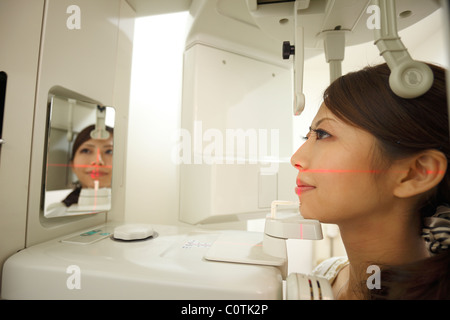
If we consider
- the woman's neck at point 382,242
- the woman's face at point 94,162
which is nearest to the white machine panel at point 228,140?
the woman's face at point 94,162

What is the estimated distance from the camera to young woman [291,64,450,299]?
1.45 ft

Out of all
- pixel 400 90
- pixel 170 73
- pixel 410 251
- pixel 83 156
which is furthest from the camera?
pixel 170 73

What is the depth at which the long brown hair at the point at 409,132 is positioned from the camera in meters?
0.44

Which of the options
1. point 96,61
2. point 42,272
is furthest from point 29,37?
point 42,272

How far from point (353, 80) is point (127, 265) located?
2.12ft

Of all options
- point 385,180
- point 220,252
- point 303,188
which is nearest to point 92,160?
point 220,252

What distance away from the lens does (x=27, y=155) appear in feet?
1.83

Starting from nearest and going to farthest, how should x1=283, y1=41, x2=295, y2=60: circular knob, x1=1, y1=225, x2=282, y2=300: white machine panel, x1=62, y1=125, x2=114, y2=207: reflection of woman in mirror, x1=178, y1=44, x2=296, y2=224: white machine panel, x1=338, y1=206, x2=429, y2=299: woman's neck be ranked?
x1=1, y1=225, x2=282, y2=300: white machine panel, x1=338, y1=206, x2=429, y2=299: woman's neck, x1=283, y1=41, x2=295, y2=60: circular knob, x1=62, y1=125, x2=114, y2=207: reflection of woman in mirror, x1=178, y1=44, x2=296, y2=224: white machine panel

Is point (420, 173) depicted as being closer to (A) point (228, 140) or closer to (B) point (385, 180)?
(B) point (385, 180)

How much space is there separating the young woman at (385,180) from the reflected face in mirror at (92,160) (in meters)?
0.65

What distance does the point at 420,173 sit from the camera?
1.47 ft

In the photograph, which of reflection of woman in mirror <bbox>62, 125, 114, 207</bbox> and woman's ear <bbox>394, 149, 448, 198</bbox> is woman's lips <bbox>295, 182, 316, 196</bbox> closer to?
woman's ear <bbox>394, 149, 448, 198</bbox>
